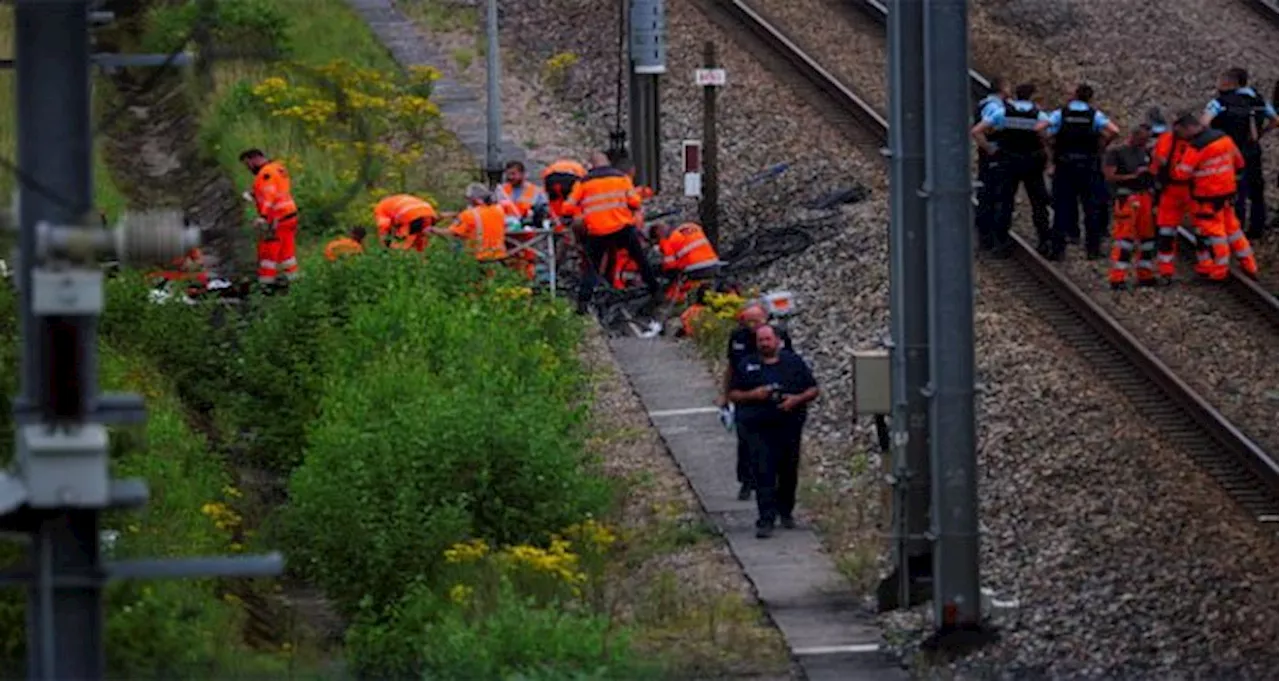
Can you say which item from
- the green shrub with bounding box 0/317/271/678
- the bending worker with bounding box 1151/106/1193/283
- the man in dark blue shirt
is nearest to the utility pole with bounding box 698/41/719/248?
the bending worker with bounding box 1151/106/1193/283

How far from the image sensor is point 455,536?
15.6m

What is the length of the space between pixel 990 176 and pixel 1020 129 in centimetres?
53

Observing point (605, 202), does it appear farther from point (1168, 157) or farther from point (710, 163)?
point (1168, 157)

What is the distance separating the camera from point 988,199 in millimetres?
22797

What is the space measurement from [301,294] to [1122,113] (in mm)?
9905

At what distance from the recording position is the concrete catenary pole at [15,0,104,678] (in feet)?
27.0

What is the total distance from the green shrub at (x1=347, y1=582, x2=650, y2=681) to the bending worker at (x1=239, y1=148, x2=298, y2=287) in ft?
28.4

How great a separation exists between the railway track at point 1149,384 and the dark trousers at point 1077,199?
0.32 m

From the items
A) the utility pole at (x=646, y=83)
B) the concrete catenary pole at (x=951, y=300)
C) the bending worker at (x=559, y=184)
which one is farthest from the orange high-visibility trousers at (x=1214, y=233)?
the concrete catenary pole at (x=951, y=300)

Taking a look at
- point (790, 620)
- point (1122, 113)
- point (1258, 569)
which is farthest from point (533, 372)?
point (1122, 113)

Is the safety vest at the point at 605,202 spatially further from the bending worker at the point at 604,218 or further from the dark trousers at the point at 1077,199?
the dark trousers at the point at 1077,199

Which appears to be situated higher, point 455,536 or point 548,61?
point 548,61

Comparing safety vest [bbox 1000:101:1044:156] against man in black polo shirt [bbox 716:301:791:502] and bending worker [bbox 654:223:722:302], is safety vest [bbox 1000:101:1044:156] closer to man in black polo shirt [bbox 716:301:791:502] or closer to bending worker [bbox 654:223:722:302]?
bending worker [bbox 654:223:722:302]

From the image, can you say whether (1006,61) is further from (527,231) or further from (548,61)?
(527,231)
